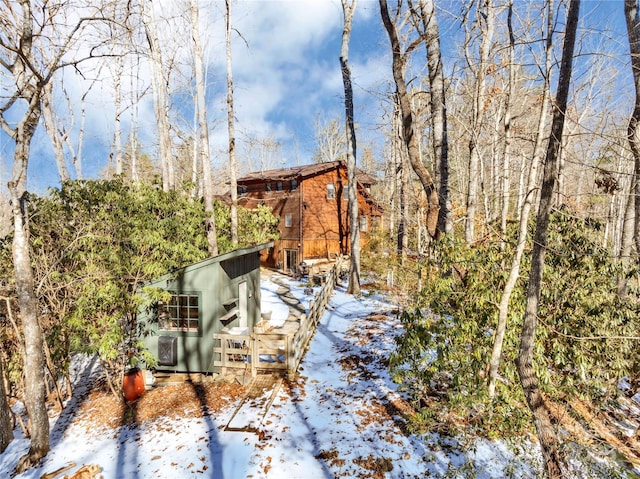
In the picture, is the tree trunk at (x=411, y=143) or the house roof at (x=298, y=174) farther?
the house roof at (x=298, y=174)

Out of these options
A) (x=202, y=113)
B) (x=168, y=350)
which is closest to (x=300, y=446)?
(x=168, y=350)

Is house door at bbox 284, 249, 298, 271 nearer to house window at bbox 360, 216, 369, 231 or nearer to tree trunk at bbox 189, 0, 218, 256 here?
house window at bbox 360, 216, 369, 231

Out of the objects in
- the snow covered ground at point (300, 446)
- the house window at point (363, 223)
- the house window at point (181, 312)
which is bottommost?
the snow covered ground at point (300, 446)

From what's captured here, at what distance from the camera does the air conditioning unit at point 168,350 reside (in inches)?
346

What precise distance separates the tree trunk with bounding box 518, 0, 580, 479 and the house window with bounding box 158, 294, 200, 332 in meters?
7.72

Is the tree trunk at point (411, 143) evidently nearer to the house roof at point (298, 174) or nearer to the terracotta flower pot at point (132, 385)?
the terracotta flower pot at point (132, 385)

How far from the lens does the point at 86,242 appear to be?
7.83 m

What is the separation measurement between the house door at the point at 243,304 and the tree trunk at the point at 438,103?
7005 millimetres

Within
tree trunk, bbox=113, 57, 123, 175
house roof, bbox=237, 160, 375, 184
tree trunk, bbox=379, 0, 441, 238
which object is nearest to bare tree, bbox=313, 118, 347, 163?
house roof, bbox=237, 160, 375, 184

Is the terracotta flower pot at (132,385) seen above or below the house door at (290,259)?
below

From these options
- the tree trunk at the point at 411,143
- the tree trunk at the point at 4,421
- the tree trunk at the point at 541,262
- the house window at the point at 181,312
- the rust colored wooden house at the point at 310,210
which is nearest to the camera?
the tree trunk at the point at 541,262

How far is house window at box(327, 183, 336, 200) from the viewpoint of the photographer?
83.9ft

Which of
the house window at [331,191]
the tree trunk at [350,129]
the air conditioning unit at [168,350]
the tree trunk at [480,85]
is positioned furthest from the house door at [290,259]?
the tree trunk at [480,85]

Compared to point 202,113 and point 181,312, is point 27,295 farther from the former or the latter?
point 202,113
